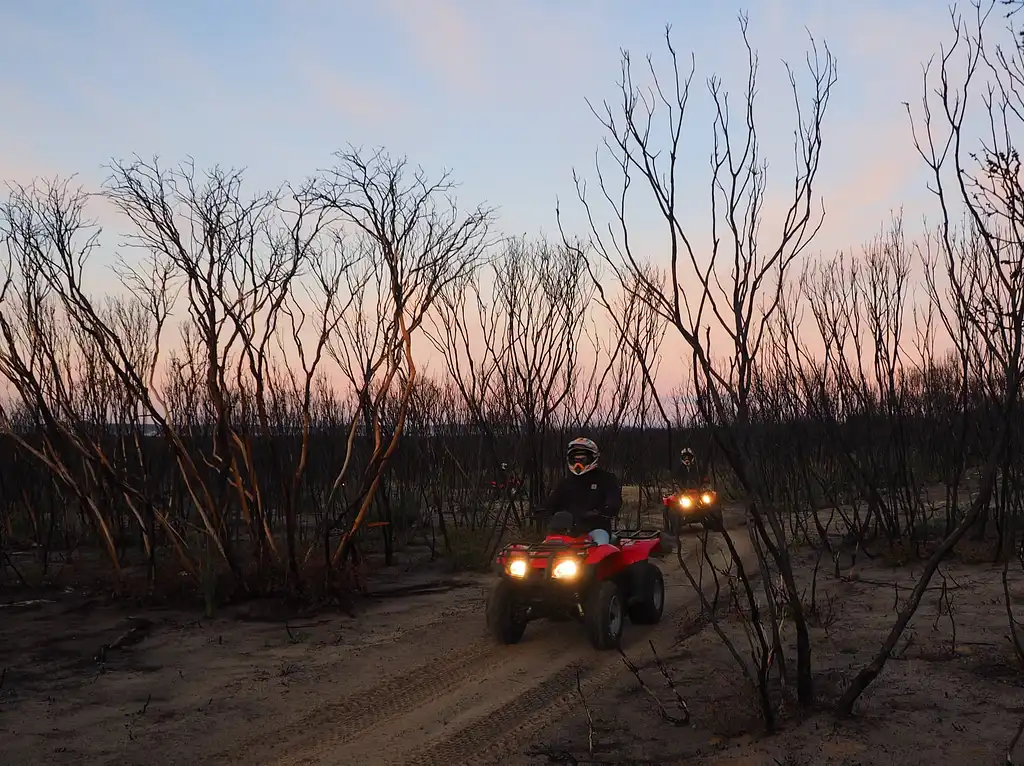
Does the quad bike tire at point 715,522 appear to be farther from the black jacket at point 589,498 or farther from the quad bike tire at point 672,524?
the quad bike tire at point 672,524

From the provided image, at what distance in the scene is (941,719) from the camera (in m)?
3.81

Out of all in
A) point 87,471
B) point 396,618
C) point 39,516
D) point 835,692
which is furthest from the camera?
point 39,516

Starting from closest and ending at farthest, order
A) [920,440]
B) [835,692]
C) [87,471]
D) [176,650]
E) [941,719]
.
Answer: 1. [941,719]
2. [835,692]
3. [176,650]
4. [87,471]
5. [920,440]

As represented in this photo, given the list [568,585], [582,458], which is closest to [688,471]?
[582,458]

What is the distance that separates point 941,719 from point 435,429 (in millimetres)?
11531

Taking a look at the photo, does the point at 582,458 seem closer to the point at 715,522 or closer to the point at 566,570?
the point at 566,570

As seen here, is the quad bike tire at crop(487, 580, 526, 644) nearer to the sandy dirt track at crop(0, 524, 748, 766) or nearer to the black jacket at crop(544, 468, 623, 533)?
the sandy dirt track at crop(0, 524, 748, 766)

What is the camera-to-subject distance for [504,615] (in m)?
6.16

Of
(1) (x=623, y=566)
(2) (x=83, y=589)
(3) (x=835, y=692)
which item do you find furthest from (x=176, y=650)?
(3) (x=835, y=692)

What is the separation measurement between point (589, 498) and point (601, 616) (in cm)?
116

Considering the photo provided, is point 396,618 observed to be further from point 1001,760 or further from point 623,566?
point 1001,760

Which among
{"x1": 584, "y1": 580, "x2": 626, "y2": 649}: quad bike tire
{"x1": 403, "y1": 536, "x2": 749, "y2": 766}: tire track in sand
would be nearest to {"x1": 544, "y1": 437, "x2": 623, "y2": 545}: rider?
{"x1": 584, "y1": 580, "x2": 626, "y2": 649}: quad bike tire

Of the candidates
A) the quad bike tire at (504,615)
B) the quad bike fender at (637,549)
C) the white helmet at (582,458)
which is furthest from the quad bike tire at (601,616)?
the white helmet at (582,458)

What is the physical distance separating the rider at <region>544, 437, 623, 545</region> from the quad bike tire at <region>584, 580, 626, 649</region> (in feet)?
2.21
